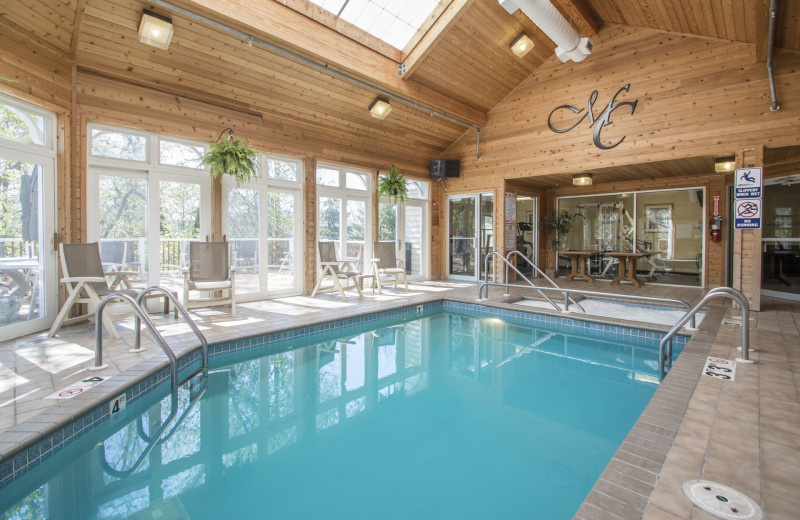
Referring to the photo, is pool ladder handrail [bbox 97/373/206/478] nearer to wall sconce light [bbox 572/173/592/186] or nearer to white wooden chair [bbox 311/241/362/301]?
white wooden chair [bbox 311/241/362/301]

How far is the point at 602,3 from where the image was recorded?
6426 mm

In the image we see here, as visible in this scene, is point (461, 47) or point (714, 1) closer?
point (714, 1)

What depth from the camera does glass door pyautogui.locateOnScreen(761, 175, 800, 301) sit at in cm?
634

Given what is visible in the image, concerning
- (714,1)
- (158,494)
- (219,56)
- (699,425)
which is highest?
(714,1)

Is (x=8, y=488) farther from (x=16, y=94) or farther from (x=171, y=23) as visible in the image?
(x=171, y=23)

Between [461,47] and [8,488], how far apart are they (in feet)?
23.1

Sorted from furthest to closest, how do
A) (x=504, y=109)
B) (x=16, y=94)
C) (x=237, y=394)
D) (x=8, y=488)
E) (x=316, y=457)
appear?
(x=504, y=109), (x=16, y=94), (x=237, y=394), (x=316, y=457), (x=8, y=488)

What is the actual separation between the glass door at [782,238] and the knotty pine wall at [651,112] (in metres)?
0.91

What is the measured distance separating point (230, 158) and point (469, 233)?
5.42m

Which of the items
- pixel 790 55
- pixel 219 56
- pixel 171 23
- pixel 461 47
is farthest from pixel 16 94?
pixel 790 55

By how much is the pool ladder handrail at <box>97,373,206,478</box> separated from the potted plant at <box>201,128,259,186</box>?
10.4 ft

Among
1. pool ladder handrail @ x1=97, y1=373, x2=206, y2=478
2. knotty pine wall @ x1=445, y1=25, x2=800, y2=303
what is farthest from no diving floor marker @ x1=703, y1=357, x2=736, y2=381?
pool ladder handrail @ x1=97, y1=373, x2=206, y2=478

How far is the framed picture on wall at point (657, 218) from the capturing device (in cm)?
842

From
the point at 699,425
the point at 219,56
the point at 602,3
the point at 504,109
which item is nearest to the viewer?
the point at 699,425
